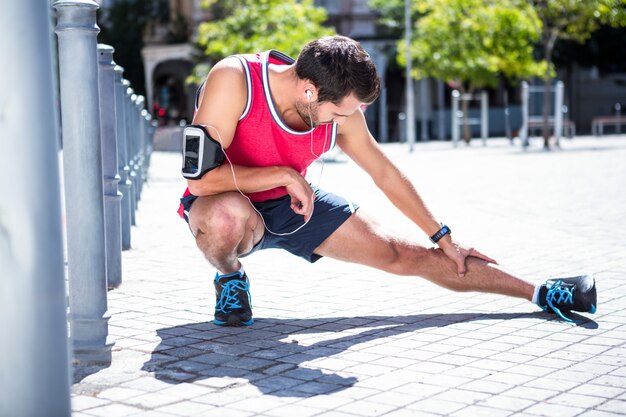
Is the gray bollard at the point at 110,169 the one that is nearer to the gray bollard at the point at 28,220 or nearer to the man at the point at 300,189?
the man at the point at 300,189

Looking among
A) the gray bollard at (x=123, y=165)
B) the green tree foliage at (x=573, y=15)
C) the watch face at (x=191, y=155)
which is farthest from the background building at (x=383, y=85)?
the watch face at (x=191, y=155)

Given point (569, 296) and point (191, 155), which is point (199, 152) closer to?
point (191, 155)

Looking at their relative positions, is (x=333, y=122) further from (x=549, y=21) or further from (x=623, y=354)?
(x=549, y=21)

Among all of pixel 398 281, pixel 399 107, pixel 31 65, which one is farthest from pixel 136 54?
pixel 31 65

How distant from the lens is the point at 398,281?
5973 mm

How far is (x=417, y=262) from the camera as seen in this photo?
4.86 m

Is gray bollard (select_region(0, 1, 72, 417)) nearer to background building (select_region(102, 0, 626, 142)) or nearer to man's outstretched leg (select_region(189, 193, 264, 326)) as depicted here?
man's outstretched leg (select_region(189, 193, 264, 326))

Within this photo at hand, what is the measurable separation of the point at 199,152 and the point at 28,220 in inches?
72.8

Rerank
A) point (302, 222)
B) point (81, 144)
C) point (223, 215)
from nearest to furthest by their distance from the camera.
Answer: point (81, 144) → point (223, 215) → point (302, 222)

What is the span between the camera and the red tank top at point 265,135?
4367mm

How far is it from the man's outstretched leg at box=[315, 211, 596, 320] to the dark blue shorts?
54 millimetres

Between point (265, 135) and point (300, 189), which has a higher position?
point (265, 135)

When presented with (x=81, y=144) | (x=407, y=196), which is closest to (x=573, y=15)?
(x=407, y=196)

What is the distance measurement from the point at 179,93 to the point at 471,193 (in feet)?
106
